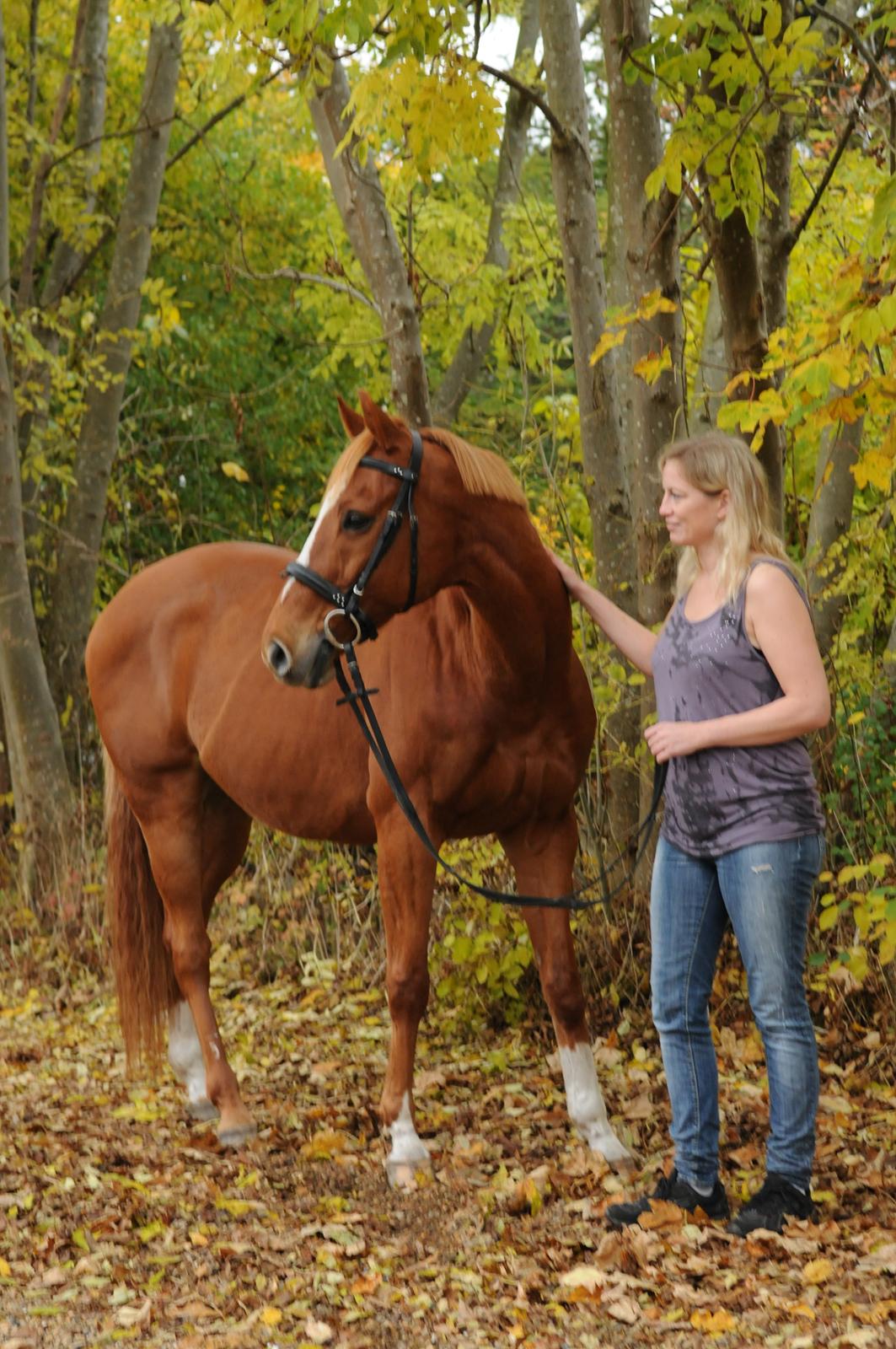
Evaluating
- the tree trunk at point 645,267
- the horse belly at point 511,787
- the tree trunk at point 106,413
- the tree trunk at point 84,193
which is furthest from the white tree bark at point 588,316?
the tree trunk at point 84,193

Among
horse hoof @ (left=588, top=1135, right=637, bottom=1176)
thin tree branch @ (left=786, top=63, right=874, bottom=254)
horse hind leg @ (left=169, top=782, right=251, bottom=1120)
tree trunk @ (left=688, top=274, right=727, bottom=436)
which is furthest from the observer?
tree trunk @ (left=688, top=274, right=727, bottom=436)

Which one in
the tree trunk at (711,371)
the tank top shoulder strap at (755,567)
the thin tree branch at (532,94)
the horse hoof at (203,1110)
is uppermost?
the thin tree branch at (532,94)

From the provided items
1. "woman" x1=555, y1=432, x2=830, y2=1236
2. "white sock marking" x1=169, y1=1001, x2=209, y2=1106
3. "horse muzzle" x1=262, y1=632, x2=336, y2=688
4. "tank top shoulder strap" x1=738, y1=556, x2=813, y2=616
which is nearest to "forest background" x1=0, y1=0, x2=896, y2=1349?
"white sock marking" x1=169, y1=1001, x2=209, y2=1106

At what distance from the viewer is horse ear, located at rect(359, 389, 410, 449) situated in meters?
3.53

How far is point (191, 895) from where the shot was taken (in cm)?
494

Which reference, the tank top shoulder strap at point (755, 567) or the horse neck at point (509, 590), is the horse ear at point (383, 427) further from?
the tank top shoulder strap at point (755, 567)

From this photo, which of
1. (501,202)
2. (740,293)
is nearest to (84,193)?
(501,202)

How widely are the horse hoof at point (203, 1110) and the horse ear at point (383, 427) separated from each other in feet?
8.43

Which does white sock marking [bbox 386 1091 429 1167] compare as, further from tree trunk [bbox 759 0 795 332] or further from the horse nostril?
tree trunk [bbox 759 0 795 332]

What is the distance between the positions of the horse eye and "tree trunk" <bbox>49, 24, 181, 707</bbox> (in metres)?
5.91

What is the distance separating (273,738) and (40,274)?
31.1 feet

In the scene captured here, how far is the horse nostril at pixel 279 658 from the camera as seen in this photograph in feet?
11.7

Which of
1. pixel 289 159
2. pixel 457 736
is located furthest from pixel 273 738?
pixel 289 159

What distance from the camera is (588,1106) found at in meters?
4.09
